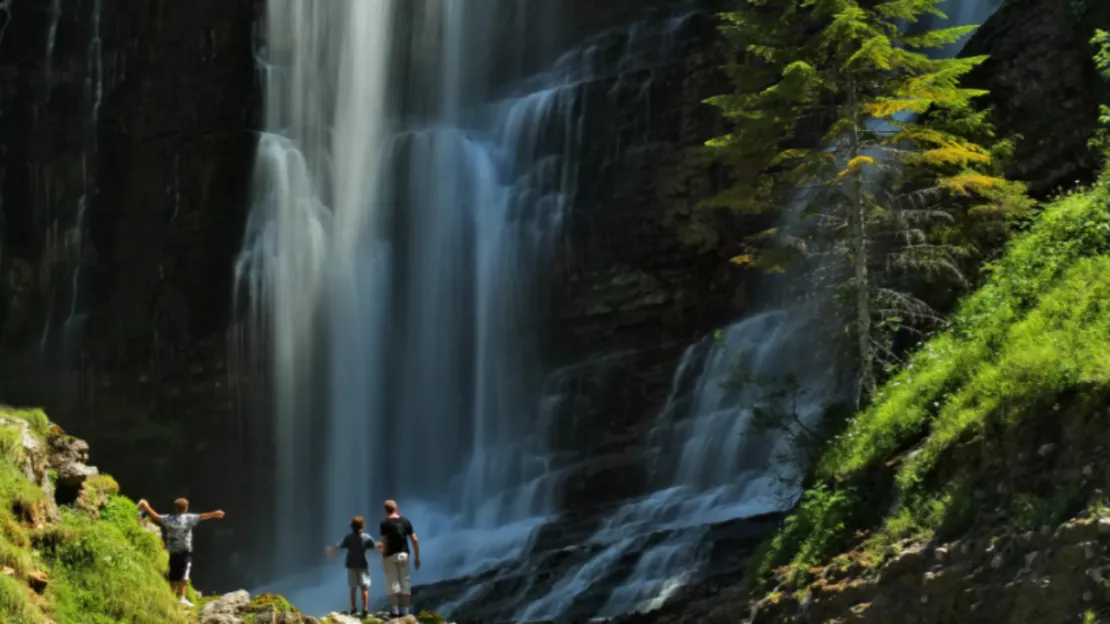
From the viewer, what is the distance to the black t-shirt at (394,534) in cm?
1205

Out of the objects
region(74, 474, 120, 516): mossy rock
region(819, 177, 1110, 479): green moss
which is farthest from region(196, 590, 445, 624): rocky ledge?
region(819, 177, 1110, 479): green moss

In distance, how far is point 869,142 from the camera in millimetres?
14023

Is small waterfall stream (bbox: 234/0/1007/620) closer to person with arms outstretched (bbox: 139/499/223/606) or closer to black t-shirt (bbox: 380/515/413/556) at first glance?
black t-shirt (bbox: 380/515/413/556)

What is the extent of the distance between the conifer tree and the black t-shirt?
5730 millimetres

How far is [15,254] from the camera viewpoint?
3394cm

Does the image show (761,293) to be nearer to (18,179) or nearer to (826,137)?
(826,137)

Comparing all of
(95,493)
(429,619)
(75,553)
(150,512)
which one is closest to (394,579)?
(429,619)

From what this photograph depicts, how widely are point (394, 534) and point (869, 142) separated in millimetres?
7874

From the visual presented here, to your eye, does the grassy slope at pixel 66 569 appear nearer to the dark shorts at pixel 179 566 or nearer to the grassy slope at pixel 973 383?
the dark shorts at pixel 179 566

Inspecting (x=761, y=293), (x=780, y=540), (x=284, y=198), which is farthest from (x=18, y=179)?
(x=780, y=540)

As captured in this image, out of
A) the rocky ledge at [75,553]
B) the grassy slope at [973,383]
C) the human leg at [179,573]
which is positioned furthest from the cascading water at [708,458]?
the human leg at [179,573]

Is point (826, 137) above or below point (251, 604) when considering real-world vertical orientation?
above

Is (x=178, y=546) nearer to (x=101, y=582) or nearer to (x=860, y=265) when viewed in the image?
A: (x=101, y=582)

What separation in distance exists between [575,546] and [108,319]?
19.9m
